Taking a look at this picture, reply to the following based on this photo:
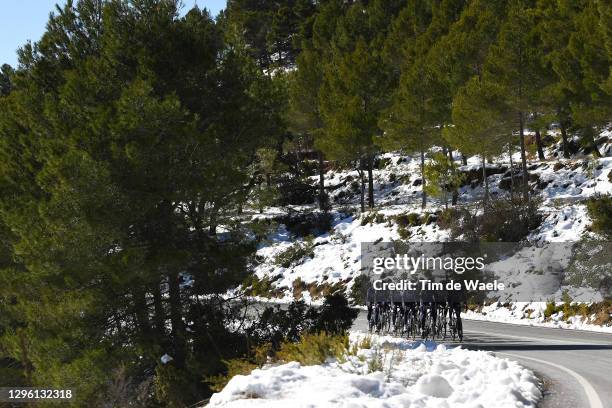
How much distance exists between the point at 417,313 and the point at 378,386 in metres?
11.0

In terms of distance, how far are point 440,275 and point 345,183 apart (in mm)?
21391

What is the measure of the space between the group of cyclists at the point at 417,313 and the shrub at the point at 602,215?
695cm

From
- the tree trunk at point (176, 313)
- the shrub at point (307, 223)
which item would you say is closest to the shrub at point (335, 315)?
the tree trunk at point (176, 313)

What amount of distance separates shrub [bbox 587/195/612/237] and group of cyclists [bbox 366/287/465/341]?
6945 millimetres

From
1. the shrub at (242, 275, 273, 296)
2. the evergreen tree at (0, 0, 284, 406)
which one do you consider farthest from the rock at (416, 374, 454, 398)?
the shrub at (242, 275, 273, 296)

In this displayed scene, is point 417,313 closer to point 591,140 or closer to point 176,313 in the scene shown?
point 176,313

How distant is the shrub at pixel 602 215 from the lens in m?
21.5

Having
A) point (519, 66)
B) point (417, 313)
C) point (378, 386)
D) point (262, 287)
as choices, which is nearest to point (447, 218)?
point (519, 66)

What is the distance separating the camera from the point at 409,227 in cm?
3328

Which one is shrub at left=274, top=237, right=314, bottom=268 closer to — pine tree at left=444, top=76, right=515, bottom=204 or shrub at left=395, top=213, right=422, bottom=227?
shrub at left=395, top=213, right=422, bottom=227

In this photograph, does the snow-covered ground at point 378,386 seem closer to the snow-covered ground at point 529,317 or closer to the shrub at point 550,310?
the snow-covered ground at point 529,317

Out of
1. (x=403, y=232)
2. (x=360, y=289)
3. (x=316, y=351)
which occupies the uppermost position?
(x=403, y=232)

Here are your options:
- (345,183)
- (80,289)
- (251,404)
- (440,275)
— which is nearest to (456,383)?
(251,404)

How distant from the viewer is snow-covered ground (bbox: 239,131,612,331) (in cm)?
2583
